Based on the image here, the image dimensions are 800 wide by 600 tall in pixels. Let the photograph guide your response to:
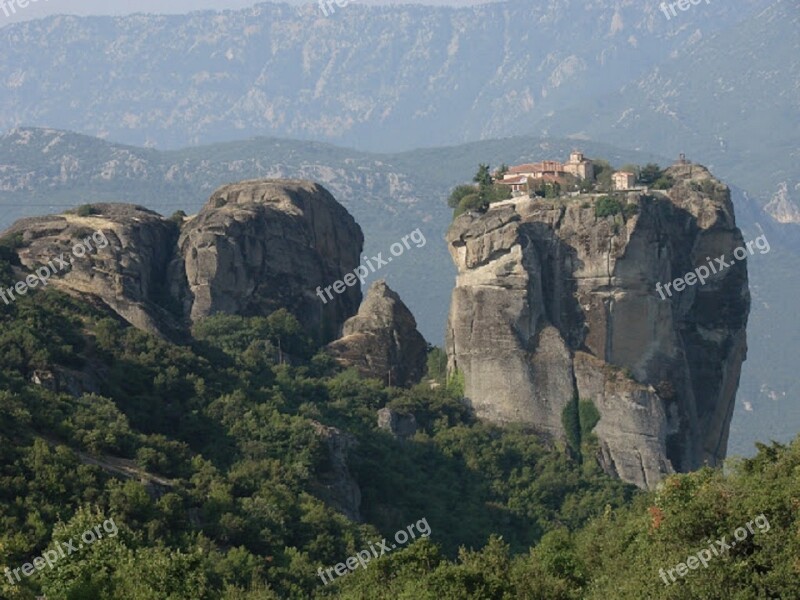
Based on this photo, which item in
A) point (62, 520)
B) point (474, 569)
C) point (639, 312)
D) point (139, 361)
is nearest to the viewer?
point (474, 569)

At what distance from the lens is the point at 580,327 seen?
298ft

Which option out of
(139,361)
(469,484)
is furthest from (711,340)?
(139,361)

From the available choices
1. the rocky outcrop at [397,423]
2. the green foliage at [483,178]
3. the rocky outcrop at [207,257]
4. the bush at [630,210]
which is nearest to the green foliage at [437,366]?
the rocky outcrop at [207,257]

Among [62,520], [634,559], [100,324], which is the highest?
[100,324]

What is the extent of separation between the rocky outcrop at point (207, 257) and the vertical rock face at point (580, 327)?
6.82 m

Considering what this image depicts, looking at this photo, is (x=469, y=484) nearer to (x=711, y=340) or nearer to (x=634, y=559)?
(x=711, y=340)

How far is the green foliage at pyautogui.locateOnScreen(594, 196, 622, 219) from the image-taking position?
90750mm

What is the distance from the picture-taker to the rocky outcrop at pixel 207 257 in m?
86.8

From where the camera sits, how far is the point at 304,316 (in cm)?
9475

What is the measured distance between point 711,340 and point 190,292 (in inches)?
884

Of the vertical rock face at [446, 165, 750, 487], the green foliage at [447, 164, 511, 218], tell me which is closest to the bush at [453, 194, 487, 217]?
the green foliage at [447, 164, 511, 218]

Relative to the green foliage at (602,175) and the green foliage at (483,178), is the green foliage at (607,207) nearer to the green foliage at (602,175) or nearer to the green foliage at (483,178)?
the green foliage at (602,175)

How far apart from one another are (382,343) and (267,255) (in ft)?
19.9

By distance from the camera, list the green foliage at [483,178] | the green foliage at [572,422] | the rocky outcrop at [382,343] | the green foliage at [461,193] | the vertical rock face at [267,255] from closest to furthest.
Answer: the green foliage at [572,422] < the vertical rock face at [267,255] < the rocky outcrop at [382,343] < the green foliage at [461,193] < the green foliage at [483,178]
